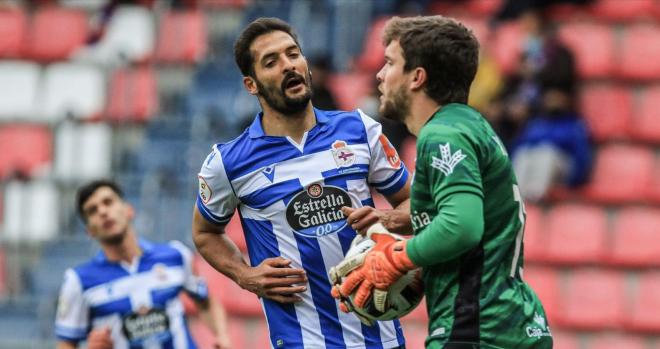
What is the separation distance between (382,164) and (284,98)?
1.65ft

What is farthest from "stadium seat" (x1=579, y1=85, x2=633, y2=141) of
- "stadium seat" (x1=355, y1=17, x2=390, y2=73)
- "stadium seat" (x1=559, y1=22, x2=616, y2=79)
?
"stadium seat" (x1=355, y1=17, x2=390, y2=73)

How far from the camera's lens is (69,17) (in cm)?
1335

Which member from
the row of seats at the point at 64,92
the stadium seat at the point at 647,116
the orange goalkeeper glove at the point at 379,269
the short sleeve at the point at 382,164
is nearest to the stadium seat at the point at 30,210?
the row of seats at the point at 64,92

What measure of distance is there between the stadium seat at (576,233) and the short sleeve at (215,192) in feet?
17.4

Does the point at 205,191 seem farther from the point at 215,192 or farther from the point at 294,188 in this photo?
the point at 294,188

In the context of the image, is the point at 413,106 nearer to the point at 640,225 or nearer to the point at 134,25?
the point at 640,225

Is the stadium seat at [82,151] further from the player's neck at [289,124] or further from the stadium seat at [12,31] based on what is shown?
the player's neck at [289,124]

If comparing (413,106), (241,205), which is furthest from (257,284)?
(413,106)

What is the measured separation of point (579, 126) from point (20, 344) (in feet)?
14.9

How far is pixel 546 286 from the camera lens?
10.4 m

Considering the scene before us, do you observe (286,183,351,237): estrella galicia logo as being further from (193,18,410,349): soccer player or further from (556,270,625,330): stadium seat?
(556,270,625,330): stadium seat

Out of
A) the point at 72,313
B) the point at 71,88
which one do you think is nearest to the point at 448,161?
the point at 72,313

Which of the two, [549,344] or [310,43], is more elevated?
[310,43]

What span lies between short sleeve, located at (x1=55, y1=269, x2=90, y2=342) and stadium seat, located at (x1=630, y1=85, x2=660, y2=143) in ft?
18.1
